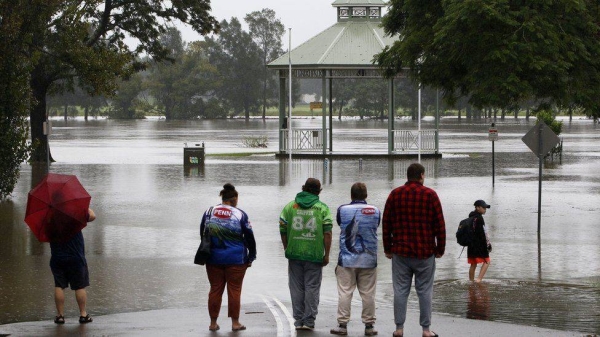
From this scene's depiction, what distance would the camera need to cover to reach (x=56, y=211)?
1070 centimetres

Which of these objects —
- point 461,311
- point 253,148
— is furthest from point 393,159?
point 461,311

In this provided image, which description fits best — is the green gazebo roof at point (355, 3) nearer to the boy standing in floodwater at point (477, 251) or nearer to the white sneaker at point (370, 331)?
the boy standing in floodwater at point (477, 251)

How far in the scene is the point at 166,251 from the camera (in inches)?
679

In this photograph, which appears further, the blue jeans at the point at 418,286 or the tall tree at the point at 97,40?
the tall tree at the point at 97,40

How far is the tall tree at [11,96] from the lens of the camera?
22.3 meters

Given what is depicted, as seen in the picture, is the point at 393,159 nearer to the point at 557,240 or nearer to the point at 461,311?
the point at 557,240

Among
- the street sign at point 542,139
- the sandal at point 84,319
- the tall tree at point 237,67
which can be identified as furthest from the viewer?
the tall tree at point 237,67

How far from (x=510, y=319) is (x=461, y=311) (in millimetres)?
756

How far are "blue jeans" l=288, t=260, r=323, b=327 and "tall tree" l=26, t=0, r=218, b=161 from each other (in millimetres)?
25525

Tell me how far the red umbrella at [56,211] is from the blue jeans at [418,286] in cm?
327

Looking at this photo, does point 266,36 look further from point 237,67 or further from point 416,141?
point 416,141

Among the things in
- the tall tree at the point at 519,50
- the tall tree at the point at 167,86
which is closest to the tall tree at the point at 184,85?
the tall tree at the point at 167,86

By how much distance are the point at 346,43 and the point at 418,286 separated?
37897mm

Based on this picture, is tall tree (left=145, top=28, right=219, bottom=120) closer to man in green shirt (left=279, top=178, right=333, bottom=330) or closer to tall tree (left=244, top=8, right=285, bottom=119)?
tall tree (left=244, top=8, right=285, bottom=119)
